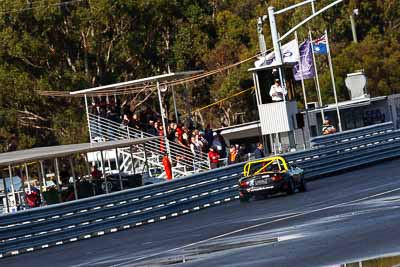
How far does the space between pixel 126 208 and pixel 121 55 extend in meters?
43.9

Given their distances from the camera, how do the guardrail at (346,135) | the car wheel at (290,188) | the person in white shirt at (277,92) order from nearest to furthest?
the car wheel at (290,188) < the guardrail at (346,135) < the person in white shirt at (277,92)

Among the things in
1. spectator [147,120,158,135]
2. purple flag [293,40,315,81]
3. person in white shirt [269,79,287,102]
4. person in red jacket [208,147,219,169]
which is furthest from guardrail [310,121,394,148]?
purple flag [293,40,315,81]

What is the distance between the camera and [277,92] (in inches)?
1742

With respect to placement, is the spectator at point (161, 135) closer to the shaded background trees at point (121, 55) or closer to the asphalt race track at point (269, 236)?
the asphalt race track at point (269, 236)

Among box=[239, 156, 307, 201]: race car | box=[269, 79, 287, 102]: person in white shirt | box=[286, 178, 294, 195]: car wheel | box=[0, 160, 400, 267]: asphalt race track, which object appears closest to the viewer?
box=[0, 160, 400, 267]: asphalt race track

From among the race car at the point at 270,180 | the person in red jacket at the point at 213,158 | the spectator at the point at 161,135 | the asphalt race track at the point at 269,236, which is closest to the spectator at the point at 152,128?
the spectator at the point at 161,135

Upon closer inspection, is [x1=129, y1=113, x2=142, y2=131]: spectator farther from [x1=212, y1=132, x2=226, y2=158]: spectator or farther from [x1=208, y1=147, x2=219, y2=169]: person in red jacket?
[x1=208, y1=147, x2=219, y2=169]: person in red jacket

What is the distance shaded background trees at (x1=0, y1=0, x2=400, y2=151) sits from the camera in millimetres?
70625

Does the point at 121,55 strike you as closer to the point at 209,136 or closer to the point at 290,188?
the point at 209,136

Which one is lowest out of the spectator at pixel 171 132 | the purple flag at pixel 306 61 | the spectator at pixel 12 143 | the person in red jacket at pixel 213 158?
the person in red jacket at pixel 213 158

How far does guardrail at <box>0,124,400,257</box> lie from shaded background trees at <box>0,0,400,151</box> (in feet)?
109

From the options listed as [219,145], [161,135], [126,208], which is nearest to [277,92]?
[219,145]

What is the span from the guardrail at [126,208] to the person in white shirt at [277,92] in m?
3.99

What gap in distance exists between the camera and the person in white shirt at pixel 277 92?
4422cm
